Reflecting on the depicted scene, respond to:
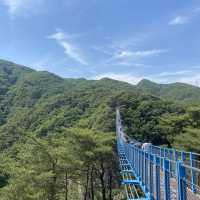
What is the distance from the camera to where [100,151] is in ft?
89.4

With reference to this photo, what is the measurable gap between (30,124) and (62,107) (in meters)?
9.93

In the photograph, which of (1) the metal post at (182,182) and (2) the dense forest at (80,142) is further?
(2) the dense forest at (80,142)

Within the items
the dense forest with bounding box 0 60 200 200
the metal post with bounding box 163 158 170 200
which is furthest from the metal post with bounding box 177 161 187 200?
the dense forest with bounding box 0 60 200 200

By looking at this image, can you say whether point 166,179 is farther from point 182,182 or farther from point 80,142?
point 80,142

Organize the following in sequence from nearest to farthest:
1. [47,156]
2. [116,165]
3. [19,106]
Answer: [47,156] < [116,165] < [19,106]

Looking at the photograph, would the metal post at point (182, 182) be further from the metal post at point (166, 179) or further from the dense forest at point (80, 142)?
the dense forest at point (80, 142)

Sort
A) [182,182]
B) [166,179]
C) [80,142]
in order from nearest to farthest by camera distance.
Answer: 1. [182,182]
2. [166,179]
3. [80,142]

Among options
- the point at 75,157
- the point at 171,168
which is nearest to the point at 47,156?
the point at 75,157

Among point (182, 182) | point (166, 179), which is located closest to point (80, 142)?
point (166, 179)

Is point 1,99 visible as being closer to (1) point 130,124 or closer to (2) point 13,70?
(2) point 13,70

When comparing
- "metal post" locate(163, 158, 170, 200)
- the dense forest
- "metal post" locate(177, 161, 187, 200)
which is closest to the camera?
"metal post" locate(177, 161, 187, 200)

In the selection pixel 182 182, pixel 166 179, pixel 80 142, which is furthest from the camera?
pixel 80 142

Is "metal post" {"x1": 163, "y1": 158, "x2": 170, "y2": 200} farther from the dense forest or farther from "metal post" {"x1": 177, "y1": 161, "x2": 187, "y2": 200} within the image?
the dense forest

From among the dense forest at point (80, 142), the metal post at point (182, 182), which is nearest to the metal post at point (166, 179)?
the metal post at point (182, 182)
